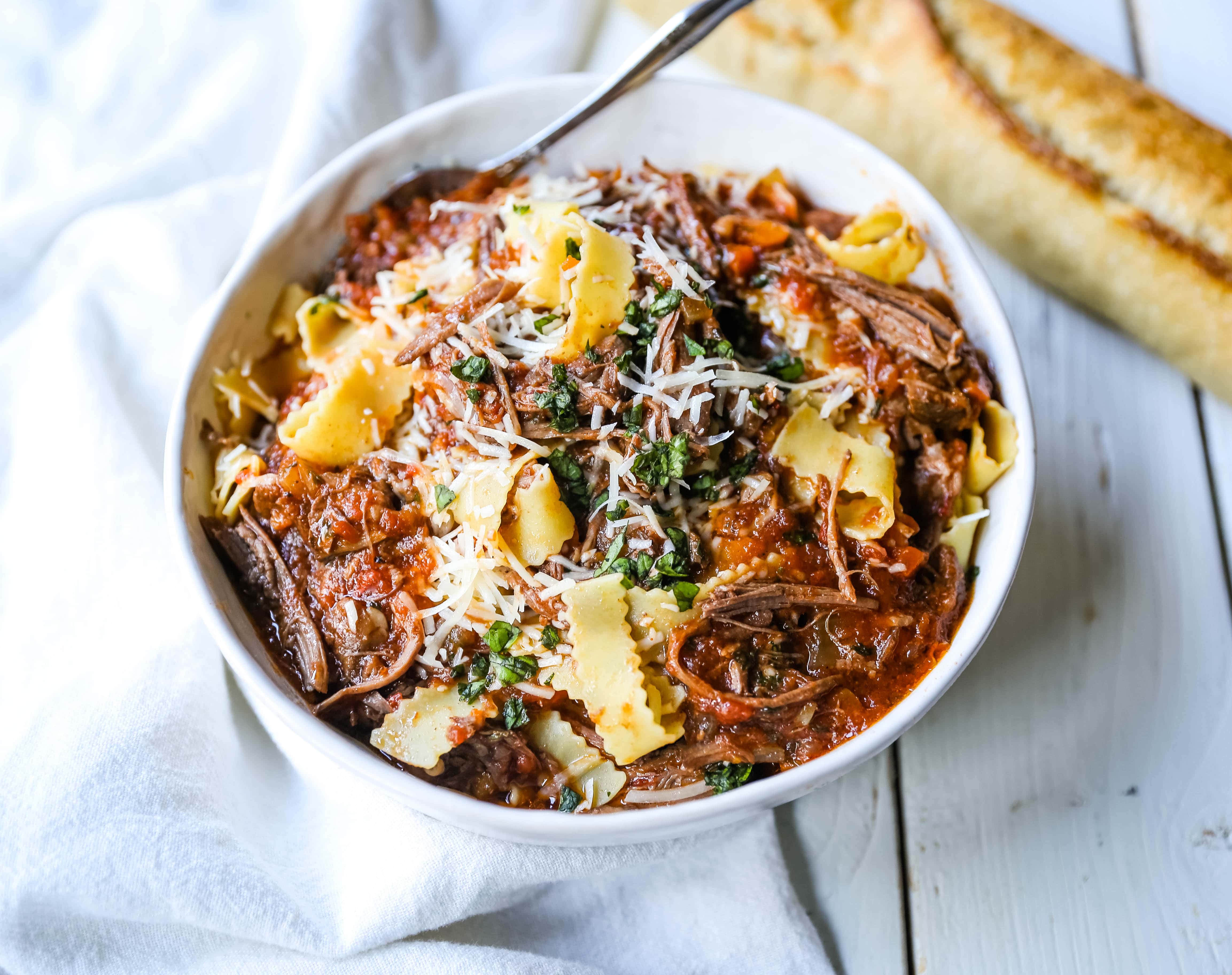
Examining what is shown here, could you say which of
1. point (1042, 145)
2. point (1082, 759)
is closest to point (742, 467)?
point (1082, 759)

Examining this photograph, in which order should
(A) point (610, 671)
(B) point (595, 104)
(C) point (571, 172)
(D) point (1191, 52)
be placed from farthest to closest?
(D) point (1191, 52), (C) point (571, 172), (B) point (595, 104), (A) point (610, 671)

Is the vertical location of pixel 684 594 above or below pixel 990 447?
below

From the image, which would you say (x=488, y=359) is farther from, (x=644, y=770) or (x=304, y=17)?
(x=304, y=17)

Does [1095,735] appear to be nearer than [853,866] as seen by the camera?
No

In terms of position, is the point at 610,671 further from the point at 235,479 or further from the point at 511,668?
the point at 235,479

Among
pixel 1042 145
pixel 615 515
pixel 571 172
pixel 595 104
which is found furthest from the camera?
pixel 1042 145

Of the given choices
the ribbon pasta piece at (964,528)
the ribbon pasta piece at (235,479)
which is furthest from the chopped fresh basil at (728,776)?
the ribbon pasta piece at (235,479)

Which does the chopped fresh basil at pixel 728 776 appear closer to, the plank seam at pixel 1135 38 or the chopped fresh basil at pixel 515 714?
the chopped fresh basil at pixel 515 714

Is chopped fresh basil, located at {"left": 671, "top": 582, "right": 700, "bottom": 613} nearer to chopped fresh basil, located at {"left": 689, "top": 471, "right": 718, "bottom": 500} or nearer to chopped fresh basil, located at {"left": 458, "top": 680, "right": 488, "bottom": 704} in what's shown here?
chopped fresh basil, located at {"left": 689, "top": 471, "right": 718, "bottom": 500}
